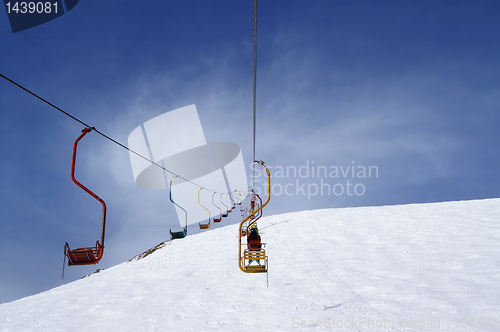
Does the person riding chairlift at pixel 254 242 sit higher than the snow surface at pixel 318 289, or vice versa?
the person riding chairlift at pixel 254 242

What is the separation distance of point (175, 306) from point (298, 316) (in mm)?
4862

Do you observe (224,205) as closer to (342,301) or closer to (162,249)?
(162,249)

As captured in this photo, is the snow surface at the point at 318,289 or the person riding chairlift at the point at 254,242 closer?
the snow surface at the point at 318,289

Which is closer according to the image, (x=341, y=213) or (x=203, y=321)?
(x=203, y=321)

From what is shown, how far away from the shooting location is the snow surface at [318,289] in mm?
8648

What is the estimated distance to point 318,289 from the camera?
1092cm

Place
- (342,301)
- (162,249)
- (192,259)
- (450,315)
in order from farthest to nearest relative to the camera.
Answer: (162,249)
(192,259)
(342,301)
(450,315)

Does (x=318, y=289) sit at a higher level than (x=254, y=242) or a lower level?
lower

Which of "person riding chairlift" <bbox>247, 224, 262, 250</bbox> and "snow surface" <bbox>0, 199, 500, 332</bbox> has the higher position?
"person riding chairlift" <bbox>247, 224, 262, 250</bbox>

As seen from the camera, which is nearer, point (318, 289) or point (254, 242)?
point (254, 242)

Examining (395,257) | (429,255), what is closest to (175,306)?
(395,257)

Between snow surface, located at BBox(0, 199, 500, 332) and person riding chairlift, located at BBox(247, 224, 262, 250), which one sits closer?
snow surface, located at BBox(0, 199, 500, 332)

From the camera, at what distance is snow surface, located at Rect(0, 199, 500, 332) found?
8648 millimetres

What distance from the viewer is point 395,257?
13.7m
